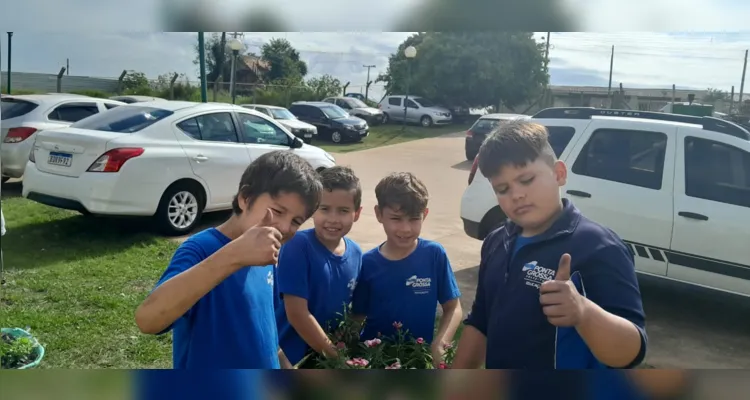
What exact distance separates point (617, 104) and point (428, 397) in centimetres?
93

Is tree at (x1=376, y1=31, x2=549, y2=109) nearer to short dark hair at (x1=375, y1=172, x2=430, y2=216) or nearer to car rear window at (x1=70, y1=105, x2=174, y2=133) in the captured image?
short dark hair at (x1=375, y1=172, x2=430, y2=216)

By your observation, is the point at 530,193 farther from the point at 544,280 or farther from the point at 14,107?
the point at 14,107

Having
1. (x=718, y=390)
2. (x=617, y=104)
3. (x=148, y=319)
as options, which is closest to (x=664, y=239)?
(x=617, y=104)

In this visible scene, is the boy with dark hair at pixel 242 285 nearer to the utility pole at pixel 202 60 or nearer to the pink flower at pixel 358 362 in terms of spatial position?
the pink flower at pixel 358 362

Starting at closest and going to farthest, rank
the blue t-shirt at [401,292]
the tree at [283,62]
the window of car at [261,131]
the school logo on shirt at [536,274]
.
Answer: the school logo on shirt at [536,274]
the tree at [283,62]
the blue t-shirt at [401,292]
the window of car at [261,131]

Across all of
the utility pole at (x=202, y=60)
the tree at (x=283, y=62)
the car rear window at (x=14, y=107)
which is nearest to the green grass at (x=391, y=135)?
the tree at (x=283, y=62)

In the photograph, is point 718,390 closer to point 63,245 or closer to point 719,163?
point 719,163

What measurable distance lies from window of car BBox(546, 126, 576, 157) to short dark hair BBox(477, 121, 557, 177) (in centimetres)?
23

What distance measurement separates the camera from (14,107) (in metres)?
1.67

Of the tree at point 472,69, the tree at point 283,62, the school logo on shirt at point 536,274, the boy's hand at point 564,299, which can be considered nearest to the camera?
the boy's hand at point 564,299

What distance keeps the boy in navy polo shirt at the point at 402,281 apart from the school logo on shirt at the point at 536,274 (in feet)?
1.52

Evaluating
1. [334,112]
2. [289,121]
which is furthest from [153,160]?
[334,112]

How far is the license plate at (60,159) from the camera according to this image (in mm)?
2359

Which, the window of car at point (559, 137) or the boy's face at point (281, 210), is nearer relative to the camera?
the boy's face at point (281, 210)
